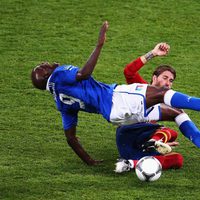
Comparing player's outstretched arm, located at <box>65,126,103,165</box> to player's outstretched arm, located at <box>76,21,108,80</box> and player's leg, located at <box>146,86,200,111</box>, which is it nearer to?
player's outstretched arm, located at <box>76,21,108,80</box>

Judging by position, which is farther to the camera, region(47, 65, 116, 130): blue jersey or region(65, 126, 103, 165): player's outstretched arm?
region(65, 126, 103, 165): player's outstretched arm

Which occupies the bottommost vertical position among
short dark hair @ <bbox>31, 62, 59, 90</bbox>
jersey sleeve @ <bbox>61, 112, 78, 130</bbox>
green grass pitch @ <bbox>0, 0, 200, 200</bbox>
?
green grass pitch @ <bbox>0, 0, 200, 200</bbox>

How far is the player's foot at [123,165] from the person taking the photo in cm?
786

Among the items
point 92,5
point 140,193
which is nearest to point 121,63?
point 92,5

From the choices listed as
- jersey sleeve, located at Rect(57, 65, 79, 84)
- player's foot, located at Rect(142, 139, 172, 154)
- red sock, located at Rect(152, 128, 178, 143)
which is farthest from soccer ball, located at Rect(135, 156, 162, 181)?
jersey sleeve, located at Rect(57, 65, 79, 84)

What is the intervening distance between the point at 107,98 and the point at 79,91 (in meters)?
0.28

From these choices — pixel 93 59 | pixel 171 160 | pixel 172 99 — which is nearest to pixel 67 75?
pixel 93 59

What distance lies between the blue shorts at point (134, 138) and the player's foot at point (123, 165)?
0.21 meters

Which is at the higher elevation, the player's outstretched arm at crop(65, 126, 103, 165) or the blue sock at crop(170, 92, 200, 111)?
the blue sock at crop(170, 92, 200, 111)

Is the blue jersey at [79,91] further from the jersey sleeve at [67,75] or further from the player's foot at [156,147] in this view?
the player's foot at [156,147]

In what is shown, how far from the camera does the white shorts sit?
779cm

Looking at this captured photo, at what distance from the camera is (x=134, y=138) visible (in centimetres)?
812

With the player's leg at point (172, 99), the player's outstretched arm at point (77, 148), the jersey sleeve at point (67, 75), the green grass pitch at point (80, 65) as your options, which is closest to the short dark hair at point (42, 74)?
the jersey sleeve at point (67, 75)

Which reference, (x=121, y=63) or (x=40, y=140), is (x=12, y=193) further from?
(x=121, y=63)
